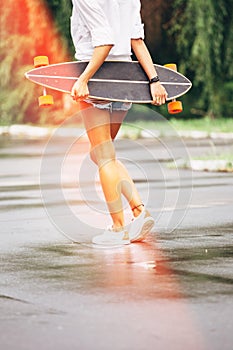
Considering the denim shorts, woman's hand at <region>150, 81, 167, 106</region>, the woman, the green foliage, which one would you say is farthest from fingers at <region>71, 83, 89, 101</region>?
the green foliage

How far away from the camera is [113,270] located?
7.47 metres

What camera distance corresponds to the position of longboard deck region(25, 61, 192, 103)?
8594 millimetres

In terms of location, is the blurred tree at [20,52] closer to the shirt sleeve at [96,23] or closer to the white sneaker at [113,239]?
the white sneaker at [113,239]

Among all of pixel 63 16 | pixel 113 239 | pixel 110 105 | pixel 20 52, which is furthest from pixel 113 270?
pixel 20 52

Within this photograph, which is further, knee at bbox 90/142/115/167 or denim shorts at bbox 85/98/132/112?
knee at bbox 90/142/115/167

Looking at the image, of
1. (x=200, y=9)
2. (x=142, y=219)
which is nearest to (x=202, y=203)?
(x=142, y=219)

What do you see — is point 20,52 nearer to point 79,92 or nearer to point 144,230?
point 144,230

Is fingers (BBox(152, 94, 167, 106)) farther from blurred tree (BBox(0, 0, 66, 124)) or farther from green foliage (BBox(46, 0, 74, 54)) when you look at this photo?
blurred tree (BBox(0, 0, 66, 124))

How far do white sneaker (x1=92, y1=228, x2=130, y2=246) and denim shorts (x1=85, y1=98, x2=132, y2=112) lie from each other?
810mm

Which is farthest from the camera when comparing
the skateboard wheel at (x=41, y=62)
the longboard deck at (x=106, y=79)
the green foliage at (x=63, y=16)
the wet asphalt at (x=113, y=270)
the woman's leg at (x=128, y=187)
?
the green foliage at (x=63, y=16)

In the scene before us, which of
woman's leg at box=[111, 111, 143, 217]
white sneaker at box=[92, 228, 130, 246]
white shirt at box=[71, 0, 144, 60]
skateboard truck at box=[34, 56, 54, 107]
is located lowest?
white sneaker at box=[92, 228, 130, 246]

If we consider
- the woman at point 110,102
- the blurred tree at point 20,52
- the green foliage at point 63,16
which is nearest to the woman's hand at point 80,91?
the woman at point 110,102

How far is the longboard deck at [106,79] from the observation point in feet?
28.2

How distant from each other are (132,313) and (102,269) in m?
1.45
